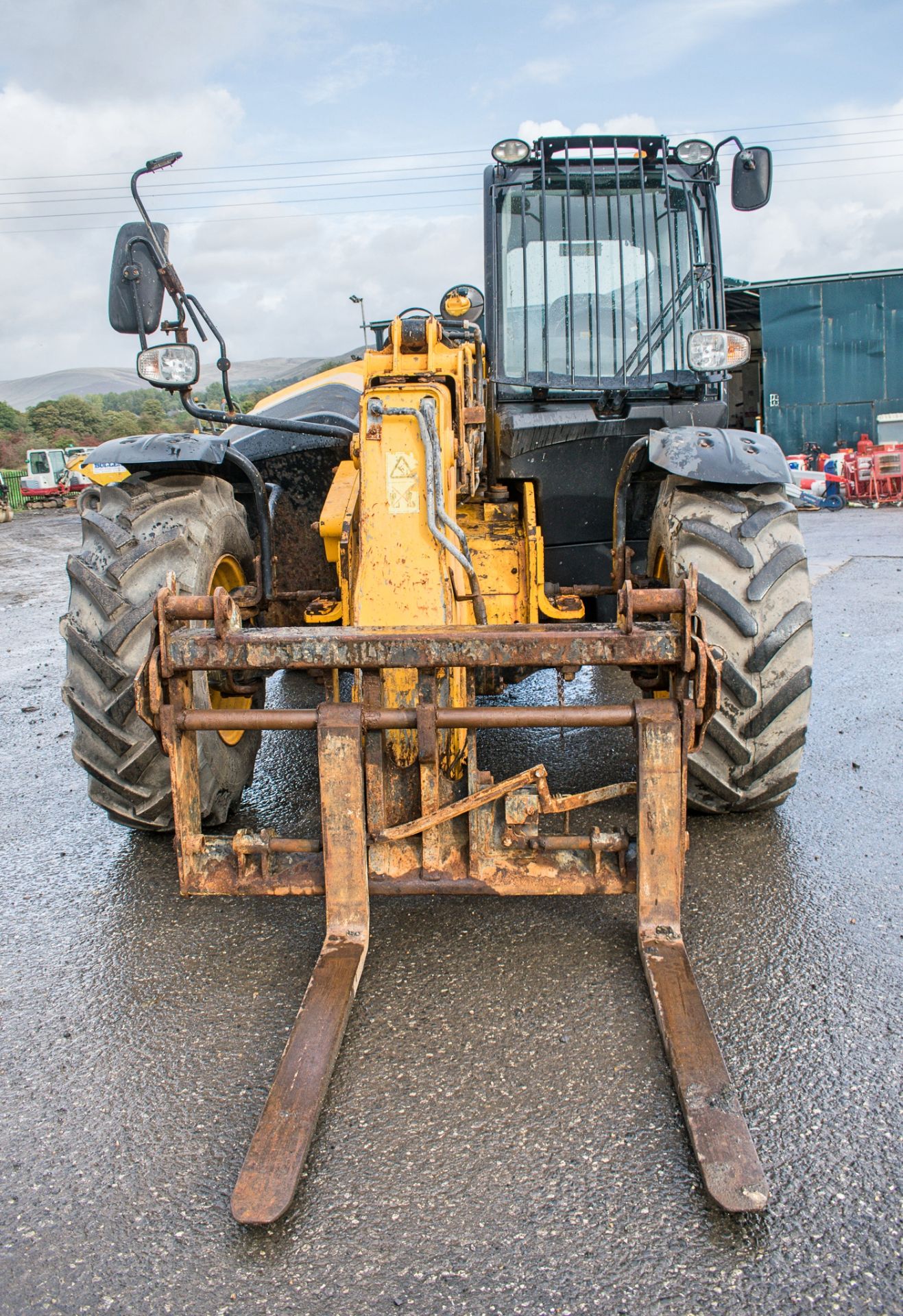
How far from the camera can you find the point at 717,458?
3908 millimetres

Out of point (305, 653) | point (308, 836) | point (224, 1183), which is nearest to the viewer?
point (224, 1183)

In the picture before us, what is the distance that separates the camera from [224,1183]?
2.36 metres

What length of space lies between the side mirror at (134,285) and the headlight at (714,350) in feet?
7.20

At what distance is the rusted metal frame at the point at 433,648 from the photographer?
9.87 feet

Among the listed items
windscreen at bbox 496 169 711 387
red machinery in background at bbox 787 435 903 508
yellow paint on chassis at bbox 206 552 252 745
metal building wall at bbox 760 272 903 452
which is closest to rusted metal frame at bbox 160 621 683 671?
yellow paint on chassis at bbox 206 552 252 745

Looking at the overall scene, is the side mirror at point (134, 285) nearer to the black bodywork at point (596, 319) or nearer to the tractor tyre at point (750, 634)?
the black bodywork at point (596, 319)

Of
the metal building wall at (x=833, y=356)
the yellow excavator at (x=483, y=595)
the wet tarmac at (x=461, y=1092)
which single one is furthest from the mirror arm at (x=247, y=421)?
the metal building wall at (x=833, y=356)

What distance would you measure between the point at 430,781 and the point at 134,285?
1981 millimetres

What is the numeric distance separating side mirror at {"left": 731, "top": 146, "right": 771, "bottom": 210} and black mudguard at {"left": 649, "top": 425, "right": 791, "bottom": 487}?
4.64ft

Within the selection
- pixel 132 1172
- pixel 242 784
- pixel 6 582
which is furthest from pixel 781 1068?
pixel 6 582

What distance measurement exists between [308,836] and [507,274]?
9.14 ft

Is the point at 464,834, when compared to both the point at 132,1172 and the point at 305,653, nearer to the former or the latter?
the point at 305,653

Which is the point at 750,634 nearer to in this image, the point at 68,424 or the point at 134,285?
the point at 134,285

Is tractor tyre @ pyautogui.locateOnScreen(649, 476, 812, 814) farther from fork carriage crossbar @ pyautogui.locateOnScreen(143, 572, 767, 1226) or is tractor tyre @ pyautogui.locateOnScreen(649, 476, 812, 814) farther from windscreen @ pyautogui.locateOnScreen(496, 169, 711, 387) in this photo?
windscreen @ pyautogui.locateOnScreen(496, 169, 711, 387)
